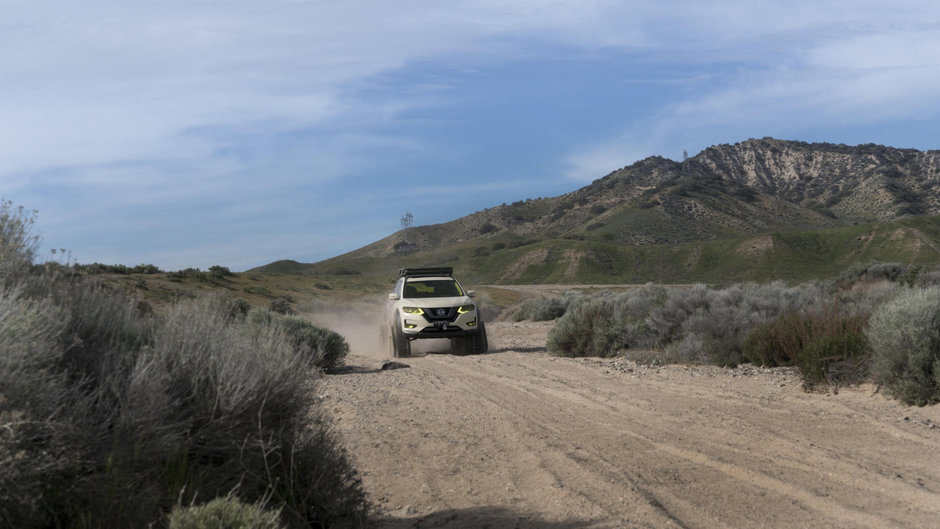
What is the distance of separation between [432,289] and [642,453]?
11309 millimetres

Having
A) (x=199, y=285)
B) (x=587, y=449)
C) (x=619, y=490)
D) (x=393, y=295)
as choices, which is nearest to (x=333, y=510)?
(x=619, y=490)

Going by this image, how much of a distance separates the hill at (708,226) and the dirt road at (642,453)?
65.8 m

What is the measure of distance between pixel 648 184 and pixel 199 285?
111996 millimetres

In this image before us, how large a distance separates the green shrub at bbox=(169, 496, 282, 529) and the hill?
72.7 metres

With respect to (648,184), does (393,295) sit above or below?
below

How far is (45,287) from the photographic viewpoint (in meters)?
3.87

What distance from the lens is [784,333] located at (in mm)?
11148

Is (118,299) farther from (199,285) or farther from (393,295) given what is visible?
(199,285)

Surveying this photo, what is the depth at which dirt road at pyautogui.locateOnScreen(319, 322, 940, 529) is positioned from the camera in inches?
195

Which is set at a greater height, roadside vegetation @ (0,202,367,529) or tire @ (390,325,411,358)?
roadside vegetation @ (0,202,367,529)

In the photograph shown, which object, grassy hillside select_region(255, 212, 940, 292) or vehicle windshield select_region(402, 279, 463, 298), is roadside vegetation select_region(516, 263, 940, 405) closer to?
vehicle windshield select_region(402, 279, 463, 298)

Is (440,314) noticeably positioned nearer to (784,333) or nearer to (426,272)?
(426,272)

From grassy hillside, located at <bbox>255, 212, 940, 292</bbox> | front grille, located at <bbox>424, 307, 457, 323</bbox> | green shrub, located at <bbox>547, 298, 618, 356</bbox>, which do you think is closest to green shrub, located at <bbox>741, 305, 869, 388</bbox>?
green shrub, located at <bbox>547, 298, 618, 356</bbox>

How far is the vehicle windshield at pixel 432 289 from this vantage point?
17.0 m
